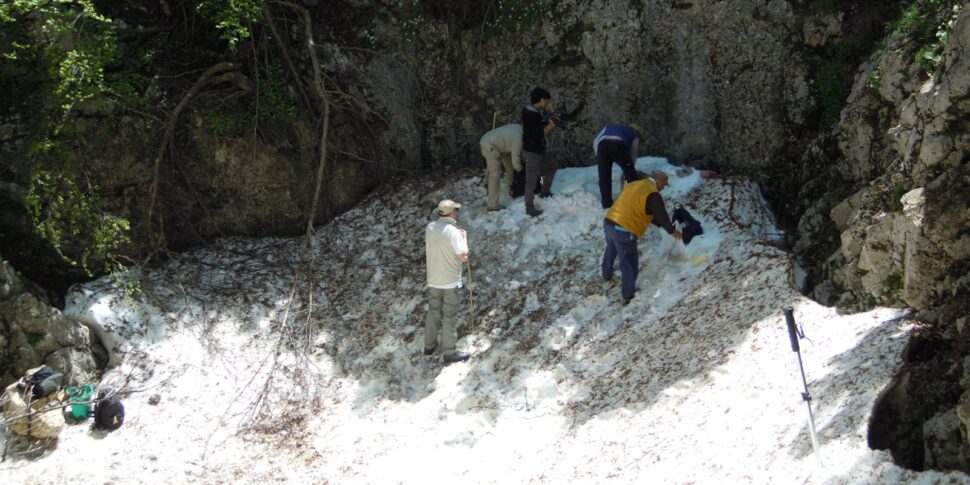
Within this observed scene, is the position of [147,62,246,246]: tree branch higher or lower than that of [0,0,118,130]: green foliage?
lower

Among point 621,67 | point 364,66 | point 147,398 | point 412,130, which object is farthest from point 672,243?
point 147,398

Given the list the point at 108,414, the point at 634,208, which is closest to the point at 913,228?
the point at 634,208

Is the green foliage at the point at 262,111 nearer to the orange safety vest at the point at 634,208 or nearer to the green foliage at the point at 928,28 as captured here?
the orange safety vest at the point at 634,208

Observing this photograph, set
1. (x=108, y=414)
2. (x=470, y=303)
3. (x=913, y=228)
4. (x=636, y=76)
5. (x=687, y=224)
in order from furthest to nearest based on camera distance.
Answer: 1. (x=636, y=76)
2. (x=470, y=303)
3. (x=687, y=224)
4. (x=108, y=414)
5. (x=913, y=228)

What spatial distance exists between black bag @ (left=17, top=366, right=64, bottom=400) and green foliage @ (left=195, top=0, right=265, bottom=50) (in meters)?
4.25

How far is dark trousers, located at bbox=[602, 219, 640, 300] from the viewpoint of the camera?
838cm

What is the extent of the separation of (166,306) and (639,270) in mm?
5705

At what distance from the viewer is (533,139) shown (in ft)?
32.6

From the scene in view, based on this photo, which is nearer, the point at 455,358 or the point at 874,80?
the point at 874,80

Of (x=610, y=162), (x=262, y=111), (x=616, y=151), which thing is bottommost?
(x=610, y=162)

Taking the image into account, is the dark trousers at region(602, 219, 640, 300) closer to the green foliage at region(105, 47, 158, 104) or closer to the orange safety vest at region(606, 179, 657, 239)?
the orange safety vest at region(606, 179, 657, 239)

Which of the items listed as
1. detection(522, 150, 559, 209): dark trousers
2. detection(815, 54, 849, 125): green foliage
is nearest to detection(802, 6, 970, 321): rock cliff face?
detection(815, 54, 849, 125): green foliage

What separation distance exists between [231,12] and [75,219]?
3.12 m

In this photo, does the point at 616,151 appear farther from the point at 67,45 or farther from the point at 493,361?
the point at 67,45
